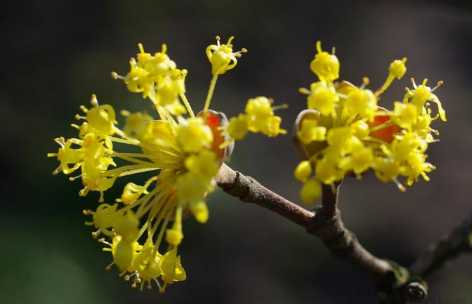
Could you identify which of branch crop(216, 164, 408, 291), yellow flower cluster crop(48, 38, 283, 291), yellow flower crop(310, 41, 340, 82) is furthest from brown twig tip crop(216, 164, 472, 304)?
yellow flower crop(310, 41, 340, 82)

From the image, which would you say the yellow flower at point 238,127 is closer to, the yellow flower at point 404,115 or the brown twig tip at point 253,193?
the brown twig tip at point 253,193

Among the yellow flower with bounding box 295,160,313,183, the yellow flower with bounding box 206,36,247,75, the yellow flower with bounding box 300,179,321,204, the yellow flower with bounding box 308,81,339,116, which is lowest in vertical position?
the yellow flower with bounding box 300,179,321,204

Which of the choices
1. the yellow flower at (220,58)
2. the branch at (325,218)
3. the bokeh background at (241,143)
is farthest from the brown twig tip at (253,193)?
the bokeh background at (241,143)

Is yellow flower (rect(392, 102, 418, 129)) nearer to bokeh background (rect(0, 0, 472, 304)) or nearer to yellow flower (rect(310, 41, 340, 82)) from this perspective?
yellow flower (rect(310, 41, 340, 82))

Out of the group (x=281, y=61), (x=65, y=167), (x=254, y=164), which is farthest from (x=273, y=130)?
(x=281, y=61)

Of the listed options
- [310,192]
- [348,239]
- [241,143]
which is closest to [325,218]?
[348,239]

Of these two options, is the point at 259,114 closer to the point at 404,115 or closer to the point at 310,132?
the point at 310,132
